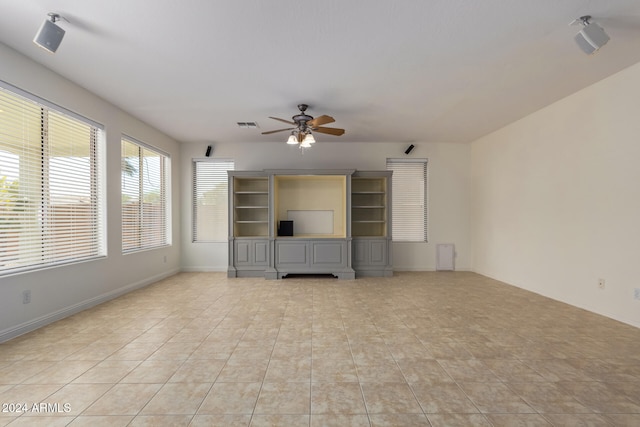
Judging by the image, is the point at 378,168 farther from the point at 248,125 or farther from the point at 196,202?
the point at 196,202

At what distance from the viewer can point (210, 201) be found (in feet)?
21.3

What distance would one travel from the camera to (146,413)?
5.82 feet

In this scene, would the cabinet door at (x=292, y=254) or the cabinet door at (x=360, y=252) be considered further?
the cabinet door at (x=360, y=252)

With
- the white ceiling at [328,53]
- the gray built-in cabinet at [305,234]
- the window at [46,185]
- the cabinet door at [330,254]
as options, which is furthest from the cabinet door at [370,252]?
the window at [46,185]

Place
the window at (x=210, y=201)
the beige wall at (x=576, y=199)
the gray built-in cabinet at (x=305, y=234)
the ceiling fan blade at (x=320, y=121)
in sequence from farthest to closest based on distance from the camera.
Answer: the window at (x=210, y=201) < the gray built-in cabinet at (x=305, y=234) < the ceiling fan blade at (x=320, y=121) < the beige wall at (x=576, y=199)

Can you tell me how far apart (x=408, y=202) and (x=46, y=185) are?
5.96m

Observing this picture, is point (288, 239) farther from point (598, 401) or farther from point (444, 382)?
point (598, 401)

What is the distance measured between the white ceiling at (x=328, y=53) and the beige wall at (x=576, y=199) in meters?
0.32

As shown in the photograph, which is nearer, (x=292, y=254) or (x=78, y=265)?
(x=78, y=265)

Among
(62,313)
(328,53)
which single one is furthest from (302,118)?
(62,313)

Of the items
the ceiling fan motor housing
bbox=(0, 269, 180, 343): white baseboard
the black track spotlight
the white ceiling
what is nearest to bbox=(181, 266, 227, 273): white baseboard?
bbox=(0, 269, 180, 343): white baseboard

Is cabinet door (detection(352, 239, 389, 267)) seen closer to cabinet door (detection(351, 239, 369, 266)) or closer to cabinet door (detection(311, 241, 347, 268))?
cabinet door (detection(351, 239, 369, 266))

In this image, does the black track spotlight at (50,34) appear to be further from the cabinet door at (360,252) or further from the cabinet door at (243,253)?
the cabinet door at (360,252)

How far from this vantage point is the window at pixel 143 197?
4.67 metres
